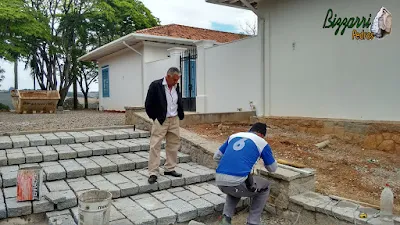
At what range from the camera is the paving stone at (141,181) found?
3.75 metres

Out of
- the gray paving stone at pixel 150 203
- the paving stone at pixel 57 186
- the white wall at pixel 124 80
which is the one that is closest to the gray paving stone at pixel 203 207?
the gray paving stone at pixel 150 203

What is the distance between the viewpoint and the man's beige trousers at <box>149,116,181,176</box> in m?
3.95

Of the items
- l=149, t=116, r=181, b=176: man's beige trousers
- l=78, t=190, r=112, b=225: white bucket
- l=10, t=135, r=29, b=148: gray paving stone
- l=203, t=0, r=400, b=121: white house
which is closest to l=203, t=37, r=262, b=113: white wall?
l=203, t=0, r=400, b=121: white house

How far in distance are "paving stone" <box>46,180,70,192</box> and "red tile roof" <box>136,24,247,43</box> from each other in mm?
8891

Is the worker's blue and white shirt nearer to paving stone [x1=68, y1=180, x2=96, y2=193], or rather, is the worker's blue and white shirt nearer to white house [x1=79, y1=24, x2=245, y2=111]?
paving stone [x1=68, y1=180, x2=96, y2=193]

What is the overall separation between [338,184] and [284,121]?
347cm

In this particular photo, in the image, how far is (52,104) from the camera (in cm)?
1263

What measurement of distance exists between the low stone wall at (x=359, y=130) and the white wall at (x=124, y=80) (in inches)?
306

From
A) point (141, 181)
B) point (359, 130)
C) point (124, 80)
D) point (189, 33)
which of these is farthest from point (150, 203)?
point (124, 80)

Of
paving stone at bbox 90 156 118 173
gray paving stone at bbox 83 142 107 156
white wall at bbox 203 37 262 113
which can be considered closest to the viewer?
paving stone at bbox 90 156 118 173

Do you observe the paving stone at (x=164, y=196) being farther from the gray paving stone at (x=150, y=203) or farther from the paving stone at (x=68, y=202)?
the paving stone at (x=68, y=202)

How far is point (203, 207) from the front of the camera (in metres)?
3.39

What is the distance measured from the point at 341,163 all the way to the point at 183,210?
7.82 feet

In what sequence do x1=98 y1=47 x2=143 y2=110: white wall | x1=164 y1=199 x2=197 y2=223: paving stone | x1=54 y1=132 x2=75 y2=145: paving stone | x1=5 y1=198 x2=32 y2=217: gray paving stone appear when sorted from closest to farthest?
x1=5 y1=198 x2=32 y2=217: gray paving stone, x1=164 y1=199 x2=197 y2=223: paving stone, x1=54 y1=132 x2=75 y2=145: paving stone, x1=98 y1=47 x2=143 y2=110: white wall
